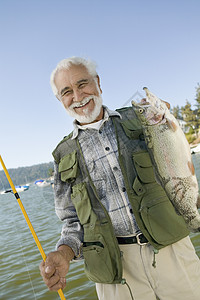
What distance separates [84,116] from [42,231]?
12.2 m

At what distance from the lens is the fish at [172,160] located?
8.06 ft

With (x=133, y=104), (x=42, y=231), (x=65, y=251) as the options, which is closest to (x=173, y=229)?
(x=65, y=251)

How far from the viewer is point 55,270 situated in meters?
2.16

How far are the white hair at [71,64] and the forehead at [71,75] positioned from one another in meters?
0.03

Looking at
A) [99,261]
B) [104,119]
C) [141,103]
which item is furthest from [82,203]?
[141,103]

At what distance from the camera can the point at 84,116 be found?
268cm

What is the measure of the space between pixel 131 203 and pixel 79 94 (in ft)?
3.58

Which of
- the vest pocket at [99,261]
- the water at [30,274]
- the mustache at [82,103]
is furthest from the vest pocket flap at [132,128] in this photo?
the water at [30,274]

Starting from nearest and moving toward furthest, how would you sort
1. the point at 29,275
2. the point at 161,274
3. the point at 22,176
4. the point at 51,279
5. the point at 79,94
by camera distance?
the point at 51,279
the point at 161,274
the point at 79,94
the point at 29,275
the point at 22,176

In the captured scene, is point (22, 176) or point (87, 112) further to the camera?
point (22, 176)

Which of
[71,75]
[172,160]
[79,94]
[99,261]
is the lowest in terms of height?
[99,261]

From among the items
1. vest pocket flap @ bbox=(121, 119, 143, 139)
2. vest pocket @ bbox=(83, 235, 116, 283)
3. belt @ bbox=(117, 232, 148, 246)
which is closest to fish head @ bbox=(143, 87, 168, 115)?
vest pocket flap @ bbox=(121, 119, 143, 139)

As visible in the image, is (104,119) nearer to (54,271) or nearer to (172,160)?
(172,160)

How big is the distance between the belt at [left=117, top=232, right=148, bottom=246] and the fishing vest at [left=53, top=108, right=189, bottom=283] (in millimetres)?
89
